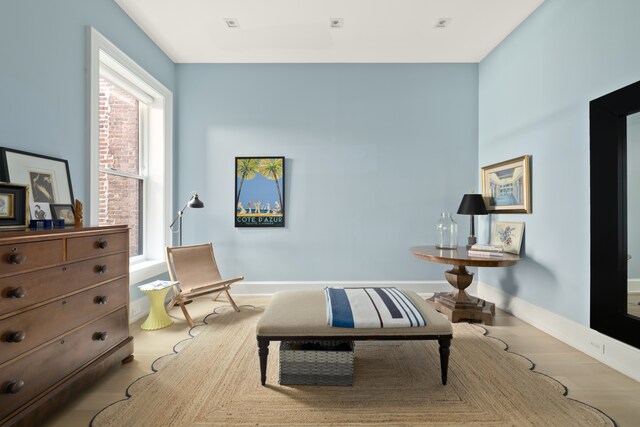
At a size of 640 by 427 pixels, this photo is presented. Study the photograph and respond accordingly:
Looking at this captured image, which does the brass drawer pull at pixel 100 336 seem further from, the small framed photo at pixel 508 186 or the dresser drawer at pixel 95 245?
the small framed photo at pixel 508 186

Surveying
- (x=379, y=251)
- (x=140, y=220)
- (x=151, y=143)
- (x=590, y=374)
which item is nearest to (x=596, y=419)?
(x=590, y=374)

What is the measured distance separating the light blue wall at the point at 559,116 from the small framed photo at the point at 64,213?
4.21 meters

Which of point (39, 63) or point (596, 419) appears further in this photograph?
point (39, 63)

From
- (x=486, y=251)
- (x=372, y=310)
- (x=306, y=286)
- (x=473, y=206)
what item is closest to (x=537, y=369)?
(x=486, y=251)

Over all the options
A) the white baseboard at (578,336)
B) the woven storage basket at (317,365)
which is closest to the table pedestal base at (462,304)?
the white baseboard at (578,336)

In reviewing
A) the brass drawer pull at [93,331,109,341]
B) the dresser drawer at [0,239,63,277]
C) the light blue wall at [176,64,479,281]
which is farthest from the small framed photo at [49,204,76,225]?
the light blue wall at [176,64,479,281]

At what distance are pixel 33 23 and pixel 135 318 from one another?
9.12 feet

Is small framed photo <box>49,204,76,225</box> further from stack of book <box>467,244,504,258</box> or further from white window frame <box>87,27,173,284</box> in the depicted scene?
stack of book <box>467,244,504,258</box>

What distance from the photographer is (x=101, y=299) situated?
221 cm

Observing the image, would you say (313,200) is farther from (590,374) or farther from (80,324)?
(590,374)

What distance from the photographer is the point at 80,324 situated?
2016 millimetres

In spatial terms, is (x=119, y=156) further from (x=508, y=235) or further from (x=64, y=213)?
(x=508, y=235)

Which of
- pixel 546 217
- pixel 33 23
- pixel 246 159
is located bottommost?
pixel 546 217

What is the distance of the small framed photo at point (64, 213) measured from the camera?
89.2 inches
